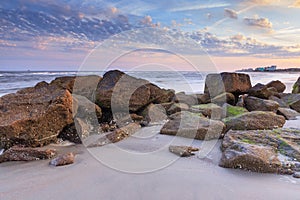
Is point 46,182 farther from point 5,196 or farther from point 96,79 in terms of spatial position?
point 96,79

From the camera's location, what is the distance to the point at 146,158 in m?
3.74

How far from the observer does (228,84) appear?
823 cm

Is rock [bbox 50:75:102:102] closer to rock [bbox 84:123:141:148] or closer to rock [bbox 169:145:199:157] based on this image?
rock [bbox 84:123:141:148]

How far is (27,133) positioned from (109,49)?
2.35 meters

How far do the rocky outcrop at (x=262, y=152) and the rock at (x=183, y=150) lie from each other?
1.64 ft

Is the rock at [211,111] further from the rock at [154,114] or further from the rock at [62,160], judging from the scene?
the rock at [62,160]

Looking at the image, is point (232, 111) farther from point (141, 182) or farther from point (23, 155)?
point (23, 155)

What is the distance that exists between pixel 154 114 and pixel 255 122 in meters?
2.37

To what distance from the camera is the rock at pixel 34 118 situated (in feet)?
13.1

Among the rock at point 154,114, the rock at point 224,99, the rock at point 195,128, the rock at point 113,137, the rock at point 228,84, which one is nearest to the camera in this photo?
the rock at point 113,137

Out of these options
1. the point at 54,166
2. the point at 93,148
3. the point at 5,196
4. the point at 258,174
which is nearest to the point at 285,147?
the point at 258,174

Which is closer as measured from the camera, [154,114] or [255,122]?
[255,122]

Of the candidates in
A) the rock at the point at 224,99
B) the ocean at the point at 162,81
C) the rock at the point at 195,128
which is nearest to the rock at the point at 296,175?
the rock at the point at 195,128

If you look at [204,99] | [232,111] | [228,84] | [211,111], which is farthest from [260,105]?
[204,99]
